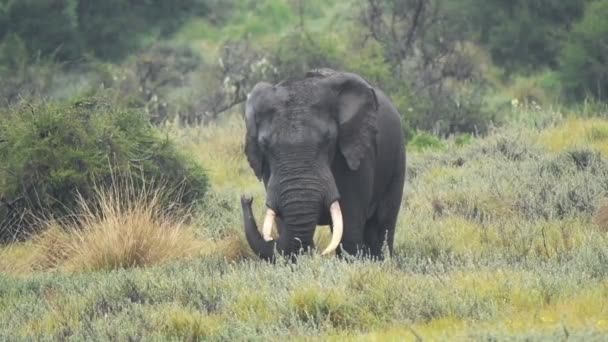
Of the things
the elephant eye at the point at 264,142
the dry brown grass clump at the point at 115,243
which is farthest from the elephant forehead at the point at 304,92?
the dry brown grass clump at the point at 115,243

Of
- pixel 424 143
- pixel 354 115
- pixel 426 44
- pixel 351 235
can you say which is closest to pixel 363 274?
pixel 351 235

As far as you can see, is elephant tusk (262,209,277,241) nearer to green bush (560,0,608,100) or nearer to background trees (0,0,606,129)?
background trees (0,0,606,129)

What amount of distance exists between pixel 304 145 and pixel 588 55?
45.3ft

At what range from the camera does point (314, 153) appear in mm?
9648

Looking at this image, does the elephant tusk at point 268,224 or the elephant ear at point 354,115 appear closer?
the elephant tusk at point 268,224

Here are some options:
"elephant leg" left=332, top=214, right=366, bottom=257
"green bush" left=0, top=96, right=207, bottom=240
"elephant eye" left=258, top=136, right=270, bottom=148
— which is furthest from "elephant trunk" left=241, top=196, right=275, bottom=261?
"green bush" left=0, top=96, right=207, bottom=240

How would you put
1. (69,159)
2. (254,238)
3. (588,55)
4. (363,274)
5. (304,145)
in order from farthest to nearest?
(588,55), (69,159), (254,238), (304,145), (363,274)

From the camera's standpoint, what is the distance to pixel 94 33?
85.4 feet

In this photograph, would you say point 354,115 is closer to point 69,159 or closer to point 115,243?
point 115,243

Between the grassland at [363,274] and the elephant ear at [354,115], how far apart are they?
82cm

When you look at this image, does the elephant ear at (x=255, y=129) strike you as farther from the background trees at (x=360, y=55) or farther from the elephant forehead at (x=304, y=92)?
the background trees at (x=360, y=55)

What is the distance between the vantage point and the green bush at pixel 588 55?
72.7 feet

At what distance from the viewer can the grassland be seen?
7602mm

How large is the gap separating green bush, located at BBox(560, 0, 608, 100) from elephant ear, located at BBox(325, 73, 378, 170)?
12471mm
